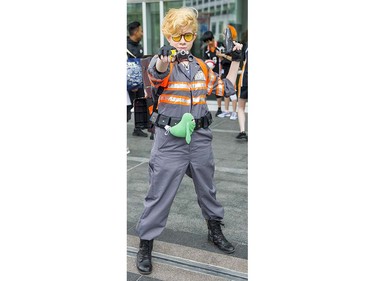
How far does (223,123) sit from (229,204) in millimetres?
4328

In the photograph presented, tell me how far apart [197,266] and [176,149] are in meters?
0.77

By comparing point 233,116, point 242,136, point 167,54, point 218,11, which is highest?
point 218,11

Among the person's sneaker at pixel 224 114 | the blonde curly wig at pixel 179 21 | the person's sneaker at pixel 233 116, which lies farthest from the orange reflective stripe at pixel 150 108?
the person's sneaker at pixel 224 114

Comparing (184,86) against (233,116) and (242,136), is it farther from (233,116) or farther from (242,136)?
(233,116)

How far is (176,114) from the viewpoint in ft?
9.12

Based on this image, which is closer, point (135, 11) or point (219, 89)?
point (219, 89)

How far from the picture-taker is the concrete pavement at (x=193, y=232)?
288cm

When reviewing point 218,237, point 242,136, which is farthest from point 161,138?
point 242,136

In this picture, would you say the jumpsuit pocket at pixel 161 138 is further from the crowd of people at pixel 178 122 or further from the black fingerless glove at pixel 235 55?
the black fingerless glove at pixel 235 55

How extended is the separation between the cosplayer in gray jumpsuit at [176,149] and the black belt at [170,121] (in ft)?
0.06

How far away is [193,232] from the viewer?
347 cm

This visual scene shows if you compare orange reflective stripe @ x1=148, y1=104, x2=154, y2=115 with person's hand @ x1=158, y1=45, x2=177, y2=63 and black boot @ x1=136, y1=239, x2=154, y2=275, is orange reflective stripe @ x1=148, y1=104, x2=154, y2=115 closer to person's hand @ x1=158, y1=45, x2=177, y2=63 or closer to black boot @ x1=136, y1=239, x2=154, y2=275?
person's hand @ x1=158, y1=45, x2=177, y2=63

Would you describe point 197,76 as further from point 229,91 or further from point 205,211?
point 205,211

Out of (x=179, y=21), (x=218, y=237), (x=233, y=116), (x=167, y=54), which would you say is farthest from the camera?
(x=233, y=116)
